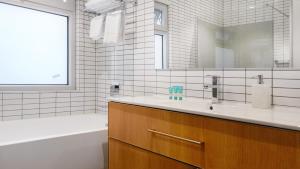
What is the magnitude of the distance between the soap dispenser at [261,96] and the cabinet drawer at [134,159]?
0.47 meters

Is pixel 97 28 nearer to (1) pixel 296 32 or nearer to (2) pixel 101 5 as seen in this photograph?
(2) pixel 101 5

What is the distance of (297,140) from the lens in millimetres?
759

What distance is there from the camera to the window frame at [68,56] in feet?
7.55

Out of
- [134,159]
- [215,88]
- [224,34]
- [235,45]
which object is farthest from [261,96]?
[134,159]

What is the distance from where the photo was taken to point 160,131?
123 cm

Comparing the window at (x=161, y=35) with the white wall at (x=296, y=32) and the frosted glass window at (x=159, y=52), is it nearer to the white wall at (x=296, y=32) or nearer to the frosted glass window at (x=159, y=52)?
the frosted glass window at (x=159, y=52)

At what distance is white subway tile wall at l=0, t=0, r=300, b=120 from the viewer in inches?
53.9

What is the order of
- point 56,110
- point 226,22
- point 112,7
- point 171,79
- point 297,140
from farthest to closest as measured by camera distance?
point 56,110
point 112,7
point 171,79
point 226,22
point 297,140

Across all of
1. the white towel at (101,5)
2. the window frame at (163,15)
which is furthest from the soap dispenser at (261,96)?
the white towel at (101,5)

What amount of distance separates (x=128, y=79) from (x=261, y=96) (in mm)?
1352

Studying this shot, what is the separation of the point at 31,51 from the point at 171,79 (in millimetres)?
1566

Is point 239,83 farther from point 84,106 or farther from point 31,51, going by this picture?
point 31,51

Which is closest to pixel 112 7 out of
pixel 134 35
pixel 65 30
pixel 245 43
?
pixel 134 35

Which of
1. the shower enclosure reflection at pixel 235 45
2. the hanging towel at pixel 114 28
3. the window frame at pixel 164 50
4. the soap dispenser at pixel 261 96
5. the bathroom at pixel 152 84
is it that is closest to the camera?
the bathroom at pixel 152 84
